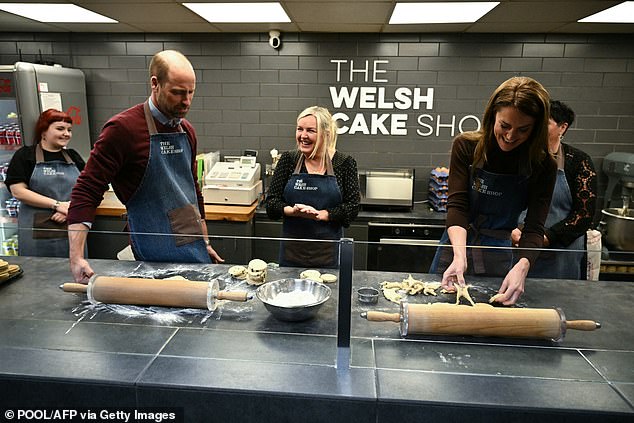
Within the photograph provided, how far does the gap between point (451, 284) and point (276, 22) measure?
284 cm

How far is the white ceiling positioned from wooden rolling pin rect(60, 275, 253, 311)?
2.12m

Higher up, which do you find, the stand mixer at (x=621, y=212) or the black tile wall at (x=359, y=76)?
the black tile wall at (x=359, y=76)

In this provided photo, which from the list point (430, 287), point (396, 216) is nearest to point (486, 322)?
point (430, 287)

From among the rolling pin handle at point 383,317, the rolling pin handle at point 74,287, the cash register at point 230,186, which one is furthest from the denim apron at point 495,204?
the cash register at point 230,186

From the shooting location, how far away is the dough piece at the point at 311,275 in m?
1.63

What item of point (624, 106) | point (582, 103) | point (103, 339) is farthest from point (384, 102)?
point (103, 339)

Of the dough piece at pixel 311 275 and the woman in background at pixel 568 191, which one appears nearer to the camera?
the dough piece at pixel 311 275

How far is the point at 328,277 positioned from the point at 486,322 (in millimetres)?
521

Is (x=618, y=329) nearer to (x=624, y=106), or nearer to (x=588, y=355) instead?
(x=588, y=355)

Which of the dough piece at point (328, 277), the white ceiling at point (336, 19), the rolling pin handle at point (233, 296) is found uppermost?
the white ceiling at point (336, 19)

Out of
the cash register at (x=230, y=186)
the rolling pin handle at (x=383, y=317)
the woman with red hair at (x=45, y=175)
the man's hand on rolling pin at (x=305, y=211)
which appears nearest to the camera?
the rolling pin handle at (x=383, y=317)

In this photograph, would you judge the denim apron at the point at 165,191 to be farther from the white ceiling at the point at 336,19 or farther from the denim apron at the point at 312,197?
the white ceiling at the point at 336,19

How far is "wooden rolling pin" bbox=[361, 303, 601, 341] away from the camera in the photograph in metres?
1.30

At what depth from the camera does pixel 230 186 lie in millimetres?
3926
